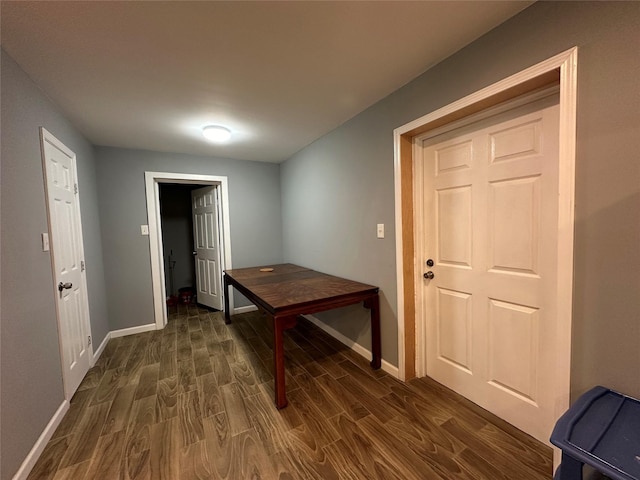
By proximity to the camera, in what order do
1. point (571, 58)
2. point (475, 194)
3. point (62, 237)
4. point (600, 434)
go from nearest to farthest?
point (600, 434) → point (571, 58) → point (475, 194) → point (62, 237)

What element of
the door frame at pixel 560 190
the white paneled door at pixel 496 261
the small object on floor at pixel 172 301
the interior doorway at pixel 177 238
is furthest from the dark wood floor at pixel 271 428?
the interior doorway at pixel 177 238

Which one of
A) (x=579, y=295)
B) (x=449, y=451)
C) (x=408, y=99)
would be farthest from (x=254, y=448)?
(x=408, y=99)

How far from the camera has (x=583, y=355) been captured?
3.78 feet

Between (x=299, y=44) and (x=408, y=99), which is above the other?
(x=299, y=44)

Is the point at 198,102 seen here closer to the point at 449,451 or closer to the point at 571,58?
the point at 571,58

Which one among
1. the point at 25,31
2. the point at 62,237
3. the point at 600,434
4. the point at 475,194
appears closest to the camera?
the point at 600,434

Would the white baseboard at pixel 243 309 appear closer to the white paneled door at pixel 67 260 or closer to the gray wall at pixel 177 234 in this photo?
the gray wall at pixel 177 234

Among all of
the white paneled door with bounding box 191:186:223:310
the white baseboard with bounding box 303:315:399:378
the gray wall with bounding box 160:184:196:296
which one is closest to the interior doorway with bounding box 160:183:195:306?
the gray wall with bounding box 160:184:196:296

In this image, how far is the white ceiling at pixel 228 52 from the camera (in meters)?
1.23

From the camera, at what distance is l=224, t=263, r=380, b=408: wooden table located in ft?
6.01

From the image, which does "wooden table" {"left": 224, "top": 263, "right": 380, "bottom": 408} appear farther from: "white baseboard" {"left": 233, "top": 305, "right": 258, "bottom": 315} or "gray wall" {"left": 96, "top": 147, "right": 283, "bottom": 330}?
"gray wall" {"left": 96, "top": 147, "right": 283, "bottom": 330}

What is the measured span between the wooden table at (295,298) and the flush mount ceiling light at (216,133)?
1526 millimetres

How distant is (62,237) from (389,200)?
2.56 metres

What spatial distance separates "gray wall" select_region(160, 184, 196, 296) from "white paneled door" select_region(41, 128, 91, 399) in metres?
2.47
